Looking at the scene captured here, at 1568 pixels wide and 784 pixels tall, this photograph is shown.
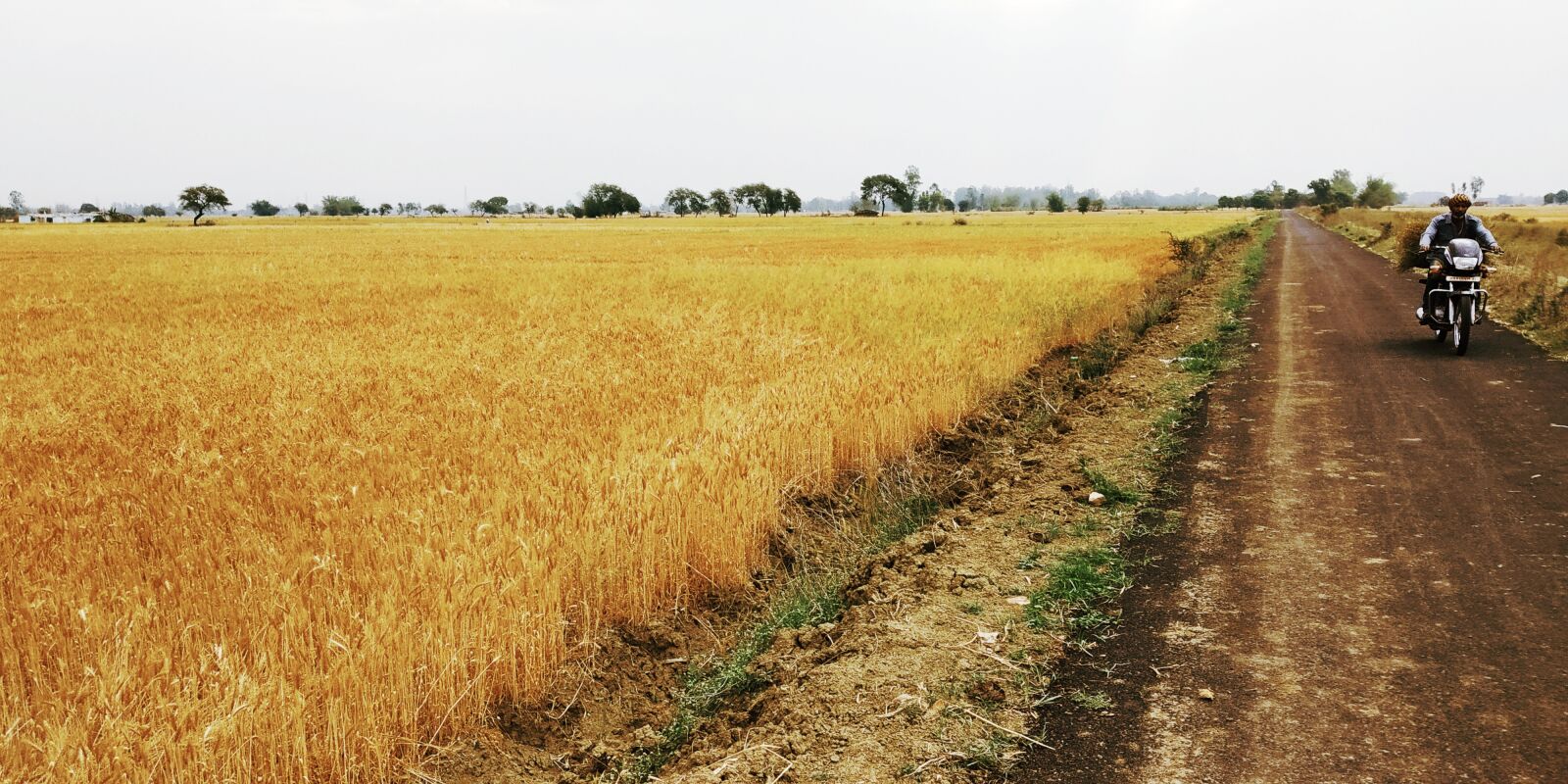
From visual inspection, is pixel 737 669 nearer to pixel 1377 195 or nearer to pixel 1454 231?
pixel 1454 231

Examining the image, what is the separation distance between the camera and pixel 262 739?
3305mm

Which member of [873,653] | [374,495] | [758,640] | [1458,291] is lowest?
[758,640]

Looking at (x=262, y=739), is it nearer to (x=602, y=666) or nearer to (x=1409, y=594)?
(x=602, y=666)

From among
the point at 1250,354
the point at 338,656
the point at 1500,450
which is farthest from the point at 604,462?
the point at 1250,354

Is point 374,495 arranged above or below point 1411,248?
below

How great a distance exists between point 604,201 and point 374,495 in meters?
190

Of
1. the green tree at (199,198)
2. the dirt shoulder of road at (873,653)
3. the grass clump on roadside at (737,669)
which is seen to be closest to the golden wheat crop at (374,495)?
the dirt shoulder of road at (873,653)

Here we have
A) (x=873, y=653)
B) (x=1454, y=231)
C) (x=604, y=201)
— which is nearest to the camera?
(x=873, y=653)

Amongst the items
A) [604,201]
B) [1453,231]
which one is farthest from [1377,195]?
[1453,231]

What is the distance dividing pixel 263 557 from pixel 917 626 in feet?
11.6

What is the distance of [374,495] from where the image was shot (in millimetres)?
5957

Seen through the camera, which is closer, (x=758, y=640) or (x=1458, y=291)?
(x=758, y=640)

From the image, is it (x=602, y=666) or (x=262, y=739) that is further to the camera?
(x=602, y=666)

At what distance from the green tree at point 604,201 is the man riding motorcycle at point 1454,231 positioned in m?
182
